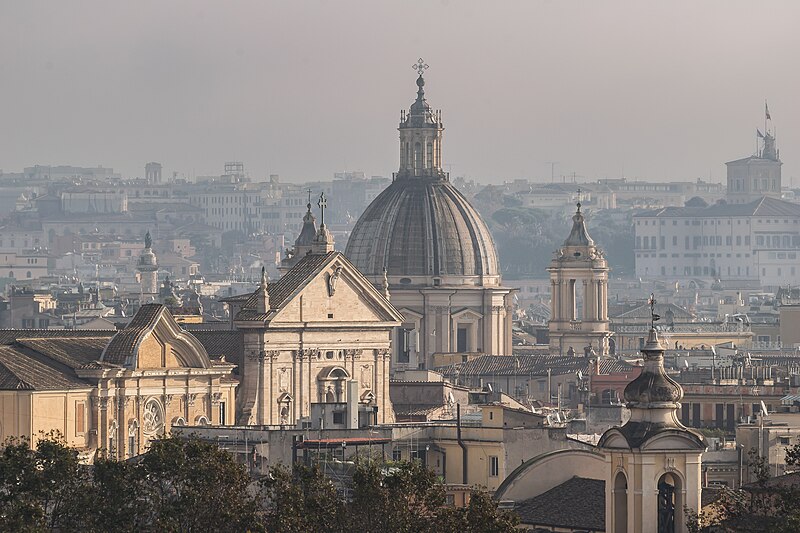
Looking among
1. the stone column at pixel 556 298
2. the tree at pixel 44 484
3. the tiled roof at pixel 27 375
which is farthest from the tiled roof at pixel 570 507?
the stone column at pixel 556 298

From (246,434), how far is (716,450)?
7.90 meters

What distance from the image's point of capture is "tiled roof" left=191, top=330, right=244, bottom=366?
87.1 m

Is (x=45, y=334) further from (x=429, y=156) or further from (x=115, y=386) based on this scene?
(x=429, y=156)

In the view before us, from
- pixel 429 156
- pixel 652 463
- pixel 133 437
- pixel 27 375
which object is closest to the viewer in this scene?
pixel 652 463

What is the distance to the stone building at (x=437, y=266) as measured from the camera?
12550 centimetres

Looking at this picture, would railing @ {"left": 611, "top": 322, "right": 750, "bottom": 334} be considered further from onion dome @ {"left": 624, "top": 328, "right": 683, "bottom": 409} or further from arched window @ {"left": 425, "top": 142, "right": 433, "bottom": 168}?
onion dome @ {"left": 624, "top": 328, "right": 683, "bottom": 409}

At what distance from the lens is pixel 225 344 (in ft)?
289

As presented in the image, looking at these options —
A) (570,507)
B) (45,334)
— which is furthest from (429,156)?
(570,507)

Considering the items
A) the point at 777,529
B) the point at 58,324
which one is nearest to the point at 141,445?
the point at 777,529

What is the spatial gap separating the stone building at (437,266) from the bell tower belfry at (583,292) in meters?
3.99

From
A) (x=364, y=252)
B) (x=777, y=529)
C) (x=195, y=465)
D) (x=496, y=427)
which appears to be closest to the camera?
(x=777, y=529)

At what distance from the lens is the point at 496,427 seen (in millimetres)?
68312

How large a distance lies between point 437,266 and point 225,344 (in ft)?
125

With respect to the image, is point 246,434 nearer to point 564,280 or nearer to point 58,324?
point 564,280
